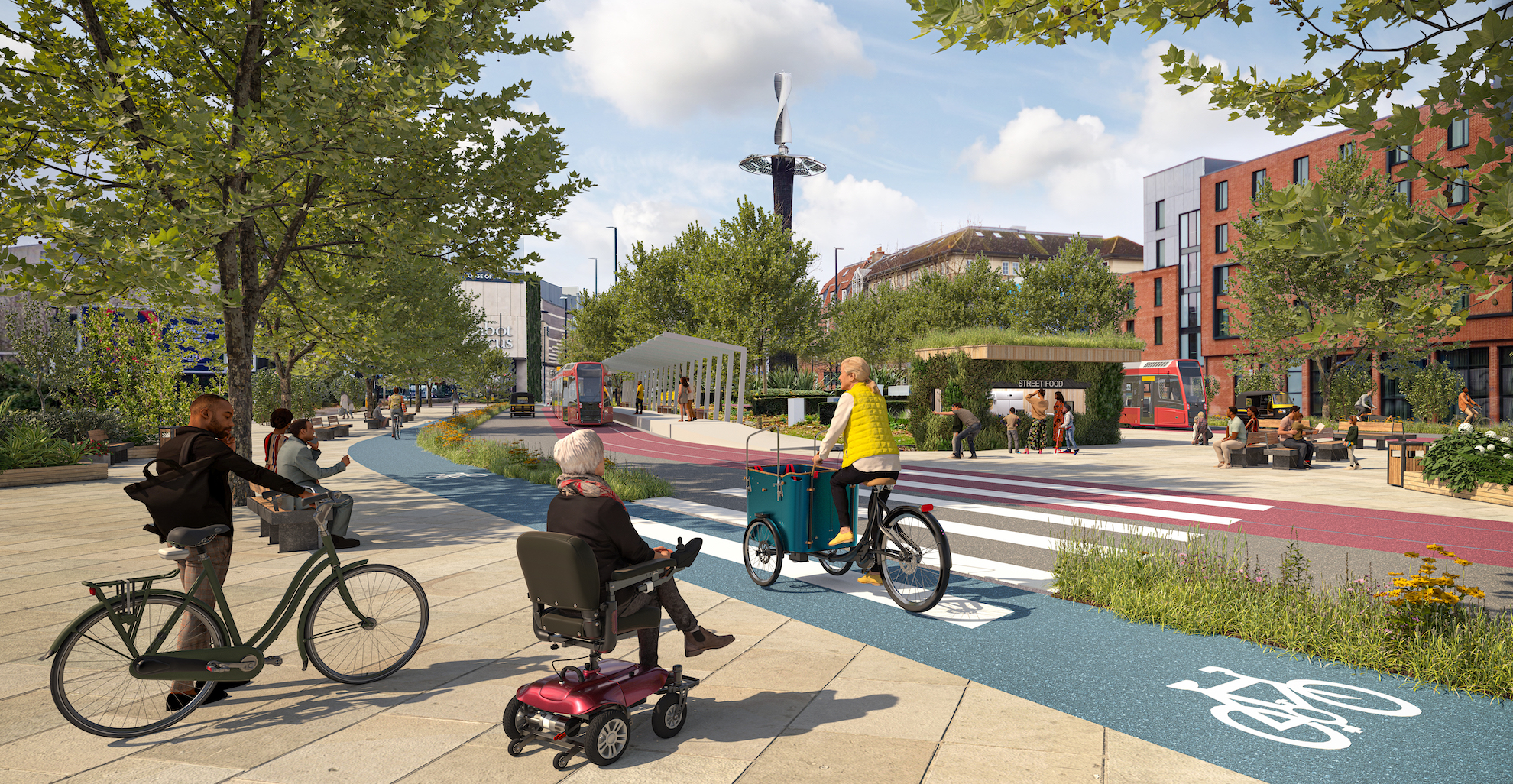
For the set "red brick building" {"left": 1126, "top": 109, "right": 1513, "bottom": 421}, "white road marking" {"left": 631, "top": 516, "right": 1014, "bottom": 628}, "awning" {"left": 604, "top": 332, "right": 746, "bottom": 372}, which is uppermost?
"red brick building" {"left": 1126, "top": 109, "right": 1513, "bottom": 421}

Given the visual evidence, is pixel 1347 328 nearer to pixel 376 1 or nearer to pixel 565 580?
pixel 565 580

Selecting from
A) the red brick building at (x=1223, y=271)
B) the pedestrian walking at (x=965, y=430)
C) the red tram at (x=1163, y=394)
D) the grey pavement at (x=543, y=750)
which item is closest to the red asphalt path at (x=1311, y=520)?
the pedestrian walking at (x=965, y=430)

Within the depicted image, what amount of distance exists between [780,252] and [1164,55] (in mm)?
36300

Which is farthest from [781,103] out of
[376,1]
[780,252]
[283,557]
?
[283,557]

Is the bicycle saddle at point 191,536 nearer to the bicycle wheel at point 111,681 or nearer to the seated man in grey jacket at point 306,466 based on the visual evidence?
the bicycle wheel at point 111,681

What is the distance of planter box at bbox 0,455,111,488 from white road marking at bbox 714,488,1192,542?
40.1 feet

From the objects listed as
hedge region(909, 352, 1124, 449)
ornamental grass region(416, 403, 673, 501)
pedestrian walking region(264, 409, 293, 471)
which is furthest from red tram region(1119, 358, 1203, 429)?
pedestrian walking region(264, 409, 293, 471)

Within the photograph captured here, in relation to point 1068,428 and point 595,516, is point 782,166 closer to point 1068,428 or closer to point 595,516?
point 1068,428

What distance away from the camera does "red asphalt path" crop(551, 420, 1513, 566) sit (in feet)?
28.1

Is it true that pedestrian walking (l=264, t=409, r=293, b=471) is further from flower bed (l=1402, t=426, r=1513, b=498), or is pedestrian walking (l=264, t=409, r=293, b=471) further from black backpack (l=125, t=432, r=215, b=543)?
flower bed (l=1402, t=426, r=1513, b=498)

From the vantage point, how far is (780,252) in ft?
134

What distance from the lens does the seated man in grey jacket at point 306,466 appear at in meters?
7.34

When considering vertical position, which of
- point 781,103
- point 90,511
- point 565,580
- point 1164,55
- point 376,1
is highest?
point 781,103

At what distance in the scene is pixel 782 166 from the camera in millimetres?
61031
